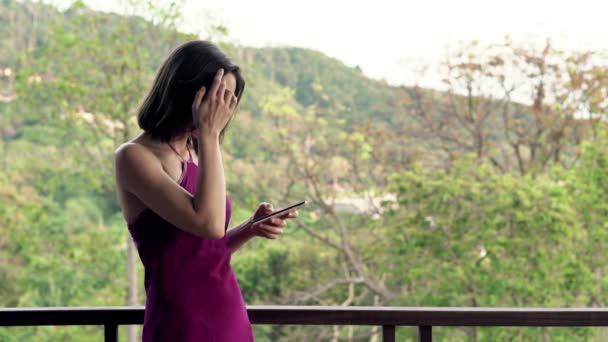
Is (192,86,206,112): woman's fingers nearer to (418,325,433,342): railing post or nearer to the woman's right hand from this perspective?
the woman's right hand

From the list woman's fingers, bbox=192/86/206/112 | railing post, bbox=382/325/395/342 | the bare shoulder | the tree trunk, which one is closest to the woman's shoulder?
the bare shoulder

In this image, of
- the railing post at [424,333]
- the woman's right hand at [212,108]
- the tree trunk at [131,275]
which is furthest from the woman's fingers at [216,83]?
the tree trunk at [131,275]

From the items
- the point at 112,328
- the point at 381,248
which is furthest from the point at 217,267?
the point at 381,248

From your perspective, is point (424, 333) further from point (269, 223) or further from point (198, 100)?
point (198, 100)

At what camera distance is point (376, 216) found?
1123 centimetres

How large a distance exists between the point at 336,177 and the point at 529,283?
10.6 feet

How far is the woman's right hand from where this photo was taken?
122cm

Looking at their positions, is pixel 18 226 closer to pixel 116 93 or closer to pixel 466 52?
pixel 116 93

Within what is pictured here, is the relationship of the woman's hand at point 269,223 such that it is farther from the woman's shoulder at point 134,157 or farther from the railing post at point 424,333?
the railing post at point 424,333

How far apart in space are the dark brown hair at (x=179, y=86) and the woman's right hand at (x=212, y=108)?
34 mm

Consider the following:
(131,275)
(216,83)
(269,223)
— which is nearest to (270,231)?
(269,223)

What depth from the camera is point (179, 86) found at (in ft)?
4.15

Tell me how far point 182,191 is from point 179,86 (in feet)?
0.57

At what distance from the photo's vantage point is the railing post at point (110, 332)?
5.24ft
